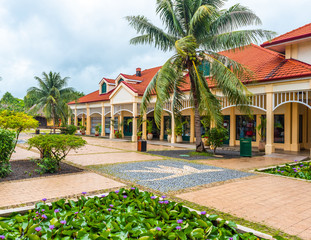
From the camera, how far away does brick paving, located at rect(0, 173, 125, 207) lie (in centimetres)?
570

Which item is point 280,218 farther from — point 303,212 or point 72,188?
point 72,188

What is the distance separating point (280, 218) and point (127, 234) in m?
2.90

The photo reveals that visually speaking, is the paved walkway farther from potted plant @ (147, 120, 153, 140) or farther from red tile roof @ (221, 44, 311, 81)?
potted plant @ (147, 120, 153, 140)

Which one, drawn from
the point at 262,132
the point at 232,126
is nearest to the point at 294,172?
the point at 262,132

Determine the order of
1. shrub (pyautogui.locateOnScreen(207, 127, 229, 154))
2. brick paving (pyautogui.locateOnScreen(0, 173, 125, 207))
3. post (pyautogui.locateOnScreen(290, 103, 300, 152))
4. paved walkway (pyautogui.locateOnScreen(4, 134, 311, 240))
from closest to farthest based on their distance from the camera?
1. paved walkway (pyautogui.locateOnScreen(4, 134, 311, 240))
2. brick paving (pyautogui.locateOnScreen(0, 173, 125, 207))
3. shrub (pyautogui.locateOnScreen(207, 127, 229, 154))
4. post (pyautogui.locateOnScreen(290, 103, 300, 152))

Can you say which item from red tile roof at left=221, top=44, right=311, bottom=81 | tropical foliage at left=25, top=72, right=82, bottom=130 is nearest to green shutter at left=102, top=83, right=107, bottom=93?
tropical foliage at left=25, top=72, right=82, bottom=130

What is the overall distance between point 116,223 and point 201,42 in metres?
11.5

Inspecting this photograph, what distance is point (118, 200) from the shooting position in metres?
5.17

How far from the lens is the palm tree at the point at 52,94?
31.9 m

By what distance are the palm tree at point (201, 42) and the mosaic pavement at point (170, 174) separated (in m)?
2.80

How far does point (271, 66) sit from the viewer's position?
50.5 ft

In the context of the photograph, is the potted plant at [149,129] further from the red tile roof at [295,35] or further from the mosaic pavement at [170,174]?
the mosaic pavement at [170,174]

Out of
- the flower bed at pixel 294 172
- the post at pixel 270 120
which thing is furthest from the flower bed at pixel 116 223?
the post at pixel 270 120

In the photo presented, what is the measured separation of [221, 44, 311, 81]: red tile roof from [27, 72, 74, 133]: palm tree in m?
23.2
